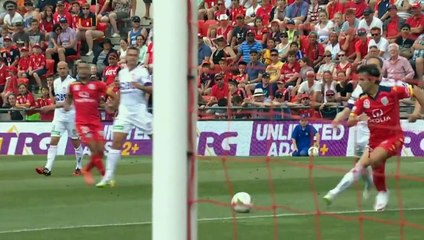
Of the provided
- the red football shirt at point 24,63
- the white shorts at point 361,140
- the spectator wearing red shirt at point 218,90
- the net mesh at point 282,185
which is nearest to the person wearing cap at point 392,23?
the net mesh at point 282,185

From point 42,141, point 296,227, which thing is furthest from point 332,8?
point 296,227

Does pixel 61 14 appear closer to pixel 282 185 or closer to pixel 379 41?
pixel 379 41

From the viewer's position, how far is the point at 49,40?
2652cm

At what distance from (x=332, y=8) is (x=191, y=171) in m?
15.9

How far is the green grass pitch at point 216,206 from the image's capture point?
11023mm

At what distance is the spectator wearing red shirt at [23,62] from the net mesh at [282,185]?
577 cm

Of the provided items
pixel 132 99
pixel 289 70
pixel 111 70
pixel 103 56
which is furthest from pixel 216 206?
pixel 103 56

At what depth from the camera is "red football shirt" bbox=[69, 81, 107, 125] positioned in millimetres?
15775

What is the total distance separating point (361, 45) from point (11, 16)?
39.4ft

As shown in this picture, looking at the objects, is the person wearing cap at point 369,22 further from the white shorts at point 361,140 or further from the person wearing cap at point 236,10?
the white shorts at point 361,140

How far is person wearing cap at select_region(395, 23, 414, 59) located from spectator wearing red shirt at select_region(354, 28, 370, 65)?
581 mm

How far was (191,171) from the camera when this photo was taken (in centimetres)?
589

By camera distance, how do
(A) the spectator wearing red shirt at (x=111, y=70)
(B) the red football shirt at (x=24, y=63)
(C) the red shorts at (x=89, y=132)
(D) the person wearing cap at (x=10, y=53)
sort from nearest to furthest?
1. (C) the red shorts at (x=89, y=132)
2. (A) the spectator wearing red shirt at (x=111, y=70)
3. (B) the red football shirt at (x=24, y=63)
4. (D) the person wearing cap at (x=10, y=53)

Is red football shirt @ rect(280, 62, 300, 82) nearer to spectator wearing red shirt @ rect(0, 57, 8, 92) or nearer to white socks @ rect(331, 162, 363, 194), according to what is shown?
white socks @ rect(331, 162, 363, 194)
